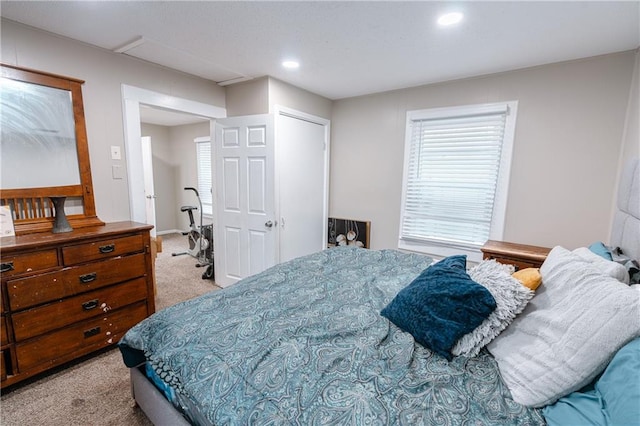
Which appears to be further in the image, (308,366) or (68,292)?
(68,292)

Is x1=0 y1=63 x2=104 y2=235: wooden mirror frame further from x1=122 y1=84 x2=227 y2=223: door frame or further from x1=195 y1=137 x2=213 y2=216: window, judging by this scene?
x1=195 y1=137 x2=213 y2=216: window

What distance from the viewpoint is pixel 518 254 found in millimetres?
2275

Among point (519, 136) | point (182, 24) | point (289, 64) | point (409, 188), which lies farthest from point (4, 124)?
point (519, 136)

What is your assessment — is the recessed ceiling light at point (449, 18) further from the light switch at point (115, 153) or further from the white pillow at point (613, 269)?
the light switch at point (115, 153)

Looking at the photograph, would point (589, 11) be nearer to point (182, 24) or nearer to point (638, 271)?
point (638, 271)

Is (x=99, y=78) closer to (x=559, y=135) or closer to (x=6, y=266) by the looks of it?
(x=6, y=266)

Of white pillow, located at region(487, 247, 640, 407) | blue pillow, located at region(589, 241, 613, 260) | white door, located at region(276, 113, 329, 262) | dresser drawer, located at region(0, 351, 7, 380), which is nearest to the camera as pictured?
white pillow, located at region(487, 247, 640, 407)

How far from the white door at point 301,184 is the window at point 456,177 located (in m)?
1.09

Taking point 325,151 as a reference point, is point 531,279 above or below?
below

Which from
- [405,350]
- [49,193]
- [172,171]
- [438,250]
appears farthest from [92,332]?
[172,171]

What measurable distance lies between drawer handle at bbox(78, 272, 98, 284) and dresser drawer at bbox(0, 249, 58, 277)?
183 millimetres

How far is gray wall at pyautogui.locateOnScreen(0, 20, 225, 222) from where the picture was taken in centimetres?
198

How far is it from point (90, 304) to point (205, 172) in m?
4.00

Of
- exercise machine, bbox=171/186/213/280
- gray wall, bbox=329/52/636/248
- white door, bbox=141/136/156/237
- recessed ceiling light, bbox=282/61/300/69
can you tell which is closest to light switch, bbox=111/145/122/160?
recessed ceiling light, bbox=282/61/300/69
